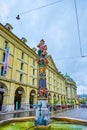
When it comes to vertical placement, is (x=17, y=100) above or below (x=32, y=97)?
below

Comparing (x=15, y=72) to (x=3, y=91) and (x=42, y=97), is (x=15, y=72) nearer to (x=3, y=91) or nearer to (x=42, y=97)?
(x=3, y=91)

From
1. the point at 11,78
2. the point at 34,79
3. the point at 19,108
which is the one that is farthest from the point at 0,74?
the point at 34,79

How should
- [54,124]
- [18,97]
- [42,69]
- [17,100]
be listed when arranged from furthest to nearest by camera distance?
[18,97] < [17,100] < [42,69] < [54,124]

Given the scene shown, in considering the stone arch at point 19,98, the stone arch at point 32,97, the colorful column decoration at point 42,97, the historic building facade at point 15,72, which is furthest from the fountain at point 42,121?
the stone arch at point 32,97

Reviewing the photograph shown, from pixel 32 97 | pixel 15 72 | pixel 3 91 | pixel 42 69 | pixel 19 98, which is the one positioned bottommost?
pixel 19 98

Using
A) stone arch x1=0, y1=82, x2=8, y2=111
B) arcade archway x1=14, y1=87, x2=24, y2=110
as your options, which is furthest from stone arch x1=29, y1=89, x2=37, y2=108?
stone arch x1=0, y1=82, x2=8, y2=111

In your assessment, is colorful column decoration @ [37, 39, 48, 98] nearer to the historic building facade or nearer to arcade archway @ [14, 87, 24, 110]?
the historic building facade

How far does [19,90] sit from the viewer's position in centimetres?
3212

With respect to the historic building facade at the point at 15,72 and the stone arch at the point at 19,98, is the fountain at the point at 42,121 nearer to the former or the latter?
the historic building facade at the point at 15,72

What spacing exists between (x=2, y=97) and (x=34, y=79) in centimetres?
1124

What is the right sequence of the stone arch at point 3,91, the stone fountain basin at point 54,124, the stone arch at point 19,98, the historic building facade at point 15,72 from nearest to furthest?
the stone fountain basin at point 54,124 → the stone arch at point 3,91 → the historic building facade at point 15,72 → the stone arch at point 19,98

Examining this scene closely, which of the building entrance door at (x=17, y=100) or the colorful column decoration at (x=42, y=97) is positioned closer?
the colorful column decoration at (x=42, y=97)

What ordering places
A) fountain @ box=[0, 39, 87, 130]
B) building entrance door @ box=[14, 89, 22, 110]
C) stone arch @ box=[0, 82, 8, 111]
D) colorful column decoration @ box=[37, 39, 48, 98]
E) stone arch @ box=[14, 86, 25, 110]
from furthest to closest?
→ stone arch @ box=[14, 86, 25, 110], building entrance door @ box=[14, 89, 22, 110], stone arch @ box=[0, 82, 8, 111], colorful column decoration @ box=[37, 39, 48, 98], fountain @ box=[0, 39, 87, 130]

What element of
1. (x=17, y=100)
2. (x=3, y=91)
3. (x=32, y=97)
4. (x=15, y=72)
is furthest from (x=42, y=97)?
(x=32, y=97)
